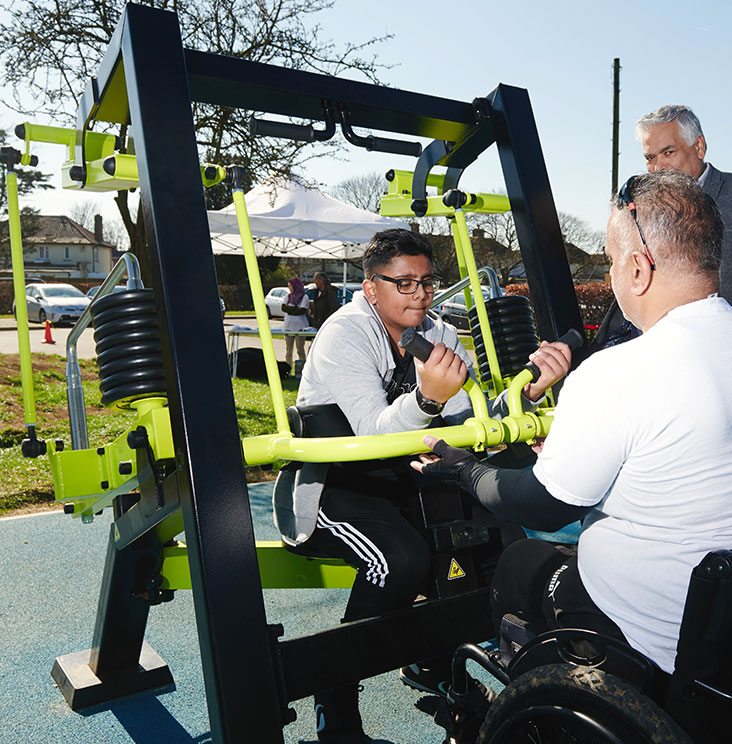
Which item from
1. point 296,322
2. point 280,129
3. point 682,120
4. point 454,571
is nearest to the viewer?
point 280,129

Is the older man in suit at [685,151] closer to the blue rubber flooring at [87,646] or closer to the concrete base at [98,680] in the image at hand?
the blue rubber flooring at [87,646]

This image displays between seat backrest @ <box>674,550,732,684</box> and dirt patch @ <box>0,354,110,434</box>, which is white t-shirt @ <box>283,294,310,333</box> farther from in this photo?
seat backrest @ <box>674,550,732,684</box>

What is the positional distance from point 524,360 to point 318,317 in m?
9.13

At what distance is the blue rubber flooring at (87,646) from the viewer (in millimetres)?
2400

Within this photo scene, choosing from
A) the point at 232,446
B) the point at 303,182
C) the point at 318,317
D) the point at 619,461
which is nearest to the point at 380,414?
the point at 232,446

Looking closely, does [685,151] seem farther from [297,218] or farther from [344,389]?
[297,218]

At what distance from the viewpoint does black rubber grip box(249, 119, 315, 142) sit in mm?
2014

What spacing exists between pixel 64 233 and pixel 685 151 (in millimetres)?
64812

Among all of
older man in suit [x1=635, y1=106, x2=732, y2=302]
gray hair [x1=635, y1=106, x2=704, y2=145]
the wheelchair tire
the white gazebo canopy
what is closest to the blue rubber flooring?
the wheelchair tire

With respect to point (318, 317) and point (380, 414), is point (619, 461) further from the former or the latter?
point (318, 317)

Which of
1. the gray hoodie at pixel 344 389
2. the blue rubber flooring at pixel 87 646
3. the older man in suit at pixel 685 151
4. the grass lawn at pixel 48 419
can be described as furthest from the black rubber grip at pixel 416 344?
the grass lawn at pixel 48 419

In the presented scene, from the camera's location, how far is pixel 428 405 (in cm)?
188

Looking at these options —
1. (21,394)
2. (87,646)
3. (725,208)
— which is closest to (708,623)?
(725,208)

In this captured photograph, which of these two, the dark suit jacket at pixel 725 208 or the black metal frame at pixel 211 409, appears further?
the dark suit jacket at pixel 725 208
